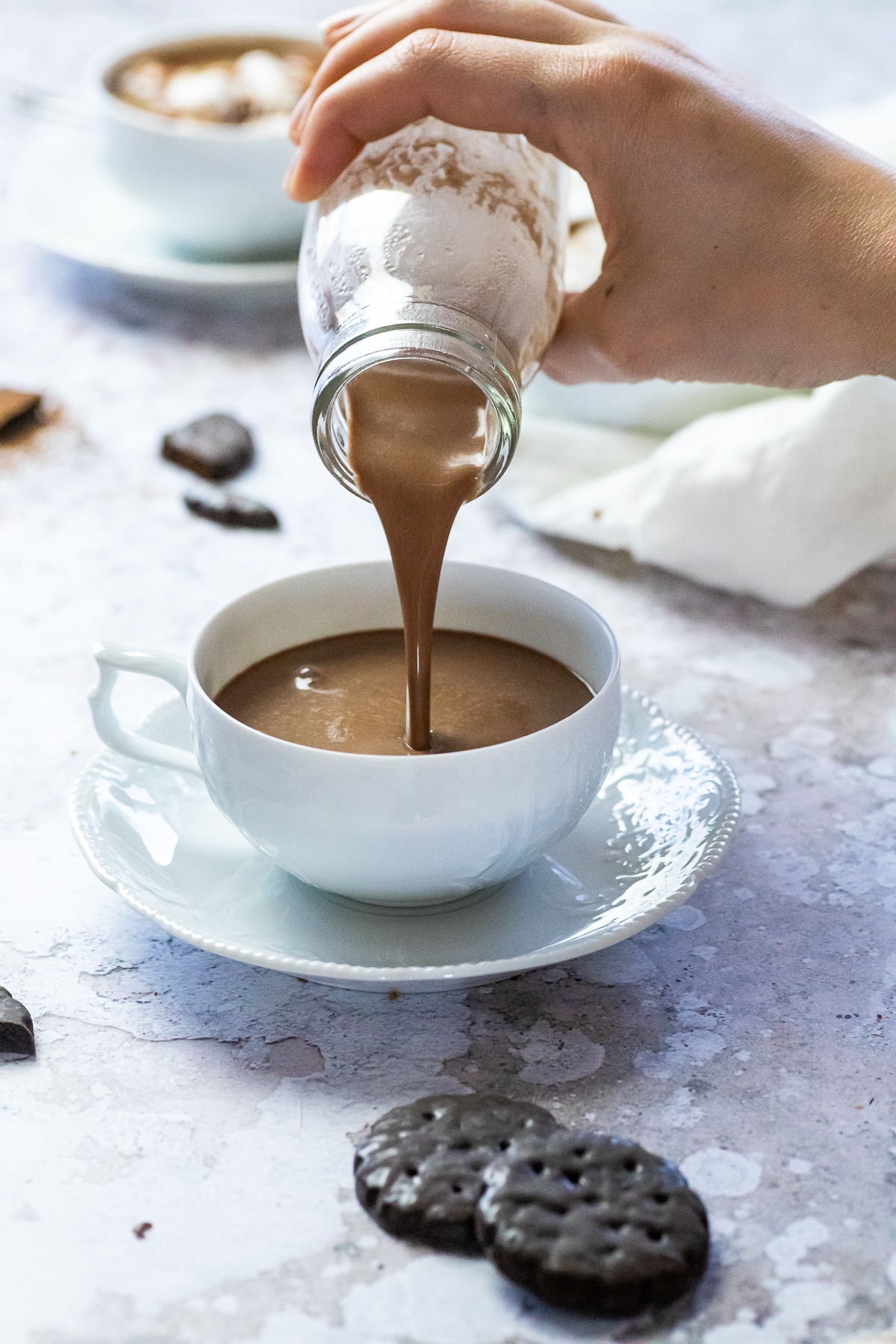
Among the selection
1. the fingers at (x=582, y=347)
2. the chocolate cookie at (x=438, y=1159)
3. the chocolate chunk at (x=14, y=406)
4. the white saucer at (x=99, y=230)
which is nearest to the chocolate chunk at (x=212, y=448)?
the chocolate chunk at (x=14, y=406)

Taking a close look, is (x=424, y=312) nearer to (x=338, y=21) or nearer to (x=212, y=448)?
(x=338, y=21)

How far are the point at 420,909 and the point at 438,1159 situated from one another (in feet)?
0.68

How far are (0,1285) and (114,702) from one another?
1.95ft

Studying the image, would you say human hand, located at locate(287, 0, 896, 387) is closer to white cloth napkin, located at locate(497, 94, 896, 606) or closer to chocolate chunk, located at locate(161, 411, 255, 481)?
white cloth napkin, located at locate(497, 94, 896, 606)

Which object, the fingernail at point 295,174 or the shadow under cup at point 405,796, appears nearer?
the shadow under cup at point 405,796

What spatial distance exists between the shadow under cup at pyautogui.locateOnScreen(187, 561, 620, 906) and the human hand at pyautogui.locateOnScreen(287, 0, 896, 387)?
0.32 metres

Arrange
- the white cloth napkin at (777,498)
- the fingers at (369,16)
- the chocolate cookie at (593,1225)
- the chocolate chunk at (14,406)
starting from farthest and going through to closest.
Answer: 1. the chocolate chunk at (14,406)
2. the white cloth napkin at (777,498)
3. the fingers at (369,16)
4. the chocolate cookie at (593,1225)

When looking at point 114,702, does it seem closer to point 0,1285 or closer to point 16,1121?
point 16,1121

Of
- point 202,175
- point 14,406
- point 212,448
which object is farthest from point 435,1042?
point 202,175

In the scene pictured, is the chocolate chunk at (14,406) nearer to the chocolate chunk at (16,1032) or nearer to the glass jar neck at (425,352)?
the glass jar neck at (425,352)

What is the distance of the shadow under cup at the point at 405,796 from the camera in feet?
2.66

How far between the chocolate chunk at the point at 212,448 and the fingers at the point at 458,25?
0.50 meters

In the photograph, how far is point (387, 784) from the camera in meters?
0.81

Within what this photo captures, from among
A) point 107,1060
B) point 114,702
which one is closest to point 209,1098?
point 107,1060
